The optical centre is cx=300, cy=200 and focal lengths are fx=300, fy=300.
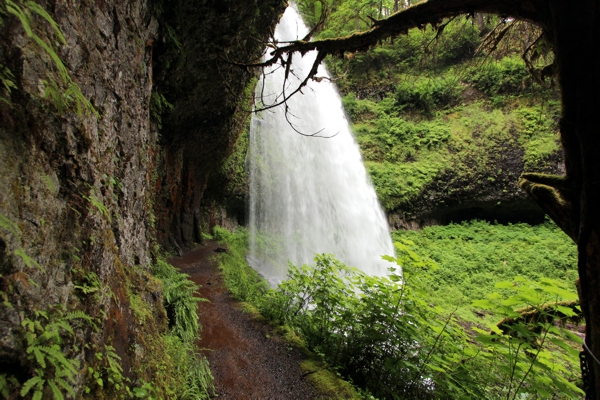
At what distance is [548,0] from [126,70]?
3.86 meters

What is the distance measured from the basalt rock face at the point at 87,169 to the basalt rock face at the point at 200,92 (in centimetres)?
4

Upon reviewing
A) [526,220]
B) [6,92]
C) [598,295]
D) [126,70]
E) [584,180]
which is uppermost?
[126,70]

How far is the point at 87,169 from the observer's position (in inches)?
85.7

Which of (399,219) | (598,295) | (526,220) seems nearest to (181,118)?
(598,295)

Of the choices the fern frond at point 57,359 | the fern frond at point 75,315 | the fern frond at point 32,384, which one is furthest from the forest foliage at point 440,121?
the fern frond at point 32,384

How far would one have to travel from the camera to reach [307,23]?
68.6ft

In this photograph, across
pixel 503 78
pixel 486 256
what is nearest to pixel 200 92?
pixel 486 256

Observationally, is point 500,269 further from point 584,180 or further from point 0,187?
point 0,187

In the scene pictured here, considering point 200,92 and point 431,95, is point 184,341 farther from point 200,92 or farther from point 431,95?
point 431,95

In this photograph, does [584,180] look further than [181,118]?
No

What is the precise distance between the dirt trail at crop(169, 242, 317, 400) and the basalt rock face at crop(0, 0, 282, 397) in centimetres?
102

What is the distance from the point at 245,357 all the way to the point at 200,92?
5.63 m

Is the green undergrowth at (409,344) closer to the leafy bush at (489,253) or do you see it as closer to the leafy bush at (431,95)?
the leafy bush at (489,253)

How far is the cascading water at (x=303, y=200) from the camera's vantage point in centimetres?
1344
